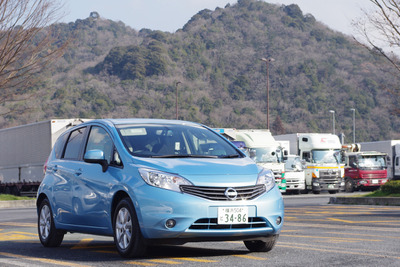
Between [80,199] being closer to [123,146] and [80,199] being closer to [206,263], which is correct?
[123,146]

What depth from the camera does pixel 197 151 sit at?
8891mm

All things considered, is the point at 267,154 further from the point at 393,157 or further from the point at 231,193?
the point at 231,193

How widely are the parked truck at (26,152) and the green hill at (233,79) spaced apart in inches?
2460

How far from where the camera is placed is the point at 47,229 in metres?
10.1

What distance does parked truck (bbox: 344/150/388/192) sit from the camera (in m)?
39.9

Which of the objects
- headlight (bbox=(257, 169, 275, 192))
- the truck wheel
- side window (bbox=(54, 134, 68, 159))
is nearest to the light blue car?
headlight (bbox=(257, 169, 275, 192))

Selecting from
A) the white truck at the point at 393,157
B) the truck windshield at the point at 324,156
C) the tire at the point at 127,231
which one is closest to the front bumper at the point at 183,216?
the tire at the point at 127,231

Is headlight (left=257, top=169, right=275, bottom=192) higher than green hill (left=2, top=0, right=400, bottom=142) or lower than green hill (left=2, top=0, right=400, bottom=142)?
lower

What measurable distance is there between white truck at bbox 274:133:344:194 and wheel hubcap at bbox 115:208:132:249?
1166 inches

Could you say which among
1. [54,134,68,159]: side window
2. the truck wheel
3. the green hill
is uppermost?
the green hill

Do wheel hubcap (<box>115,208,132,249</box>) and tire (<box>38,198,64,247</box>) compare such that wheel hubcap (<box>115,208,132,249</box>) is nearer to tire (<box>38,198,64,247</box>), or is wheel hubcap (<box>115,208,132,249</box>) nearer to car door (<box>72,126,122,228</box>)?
car door (<box>72,126,122,228</box>)

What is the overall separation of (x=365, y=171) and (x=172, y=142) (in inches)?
1283

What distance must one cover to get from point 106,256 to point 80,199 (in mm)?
1002

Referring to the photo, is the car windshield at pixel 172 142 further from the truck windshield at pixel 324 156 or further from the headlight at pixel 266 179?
the truck windshield at pixel 324 156
